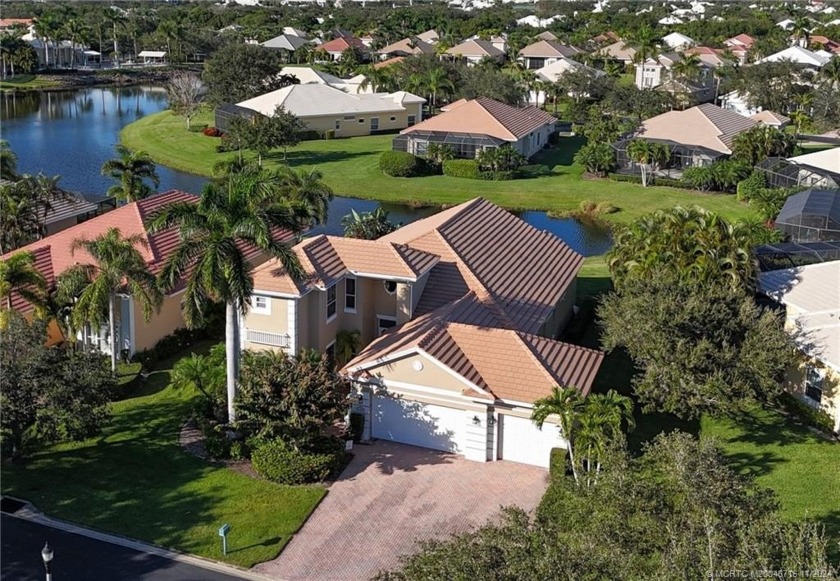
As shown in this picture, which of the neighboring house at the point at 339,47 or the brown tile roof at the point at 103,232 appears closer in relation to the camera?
the brown tile roof at the point at 103,232

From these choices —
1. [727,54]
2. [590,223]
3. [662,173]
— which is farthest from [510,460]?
[727,54]

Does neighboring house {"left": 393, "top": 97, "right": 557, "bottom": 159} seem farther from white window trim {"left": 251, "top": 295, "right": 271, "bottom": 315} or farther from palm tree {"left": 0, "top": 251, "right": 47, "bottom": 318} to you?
palm tree {"left": 0, "top": 251, "right": 47, "bottom": 318}

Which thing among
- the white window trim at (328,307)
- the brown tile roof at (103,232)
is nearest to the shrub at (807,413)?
the white window trim at (328,307)

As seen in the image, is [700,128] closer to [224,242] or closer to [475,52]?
[224,242]

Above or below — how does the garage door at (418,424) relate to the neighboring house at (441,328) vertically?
below

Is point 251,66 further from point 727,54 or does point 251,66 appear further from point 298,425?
point 298,425

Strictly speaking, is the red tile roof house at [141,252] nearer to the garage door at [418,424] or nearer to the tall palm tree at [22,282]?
the tall palm tree at [22,282]
